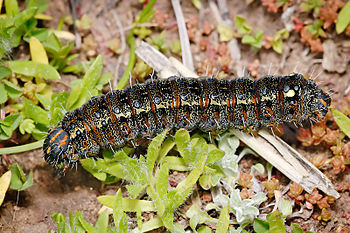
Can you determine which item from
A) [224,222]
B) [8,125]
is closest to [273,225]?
[224,222]

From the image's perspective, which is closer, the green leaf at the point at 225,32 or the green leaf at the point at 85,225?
the green leaf at the point at 85,225

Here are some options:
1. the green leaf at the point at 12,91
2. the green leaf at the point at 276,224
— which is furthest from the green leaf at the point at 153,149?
the green leaf at the point at 12,91

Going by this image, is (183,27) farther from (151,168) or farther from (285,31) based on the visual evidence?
(151,168)

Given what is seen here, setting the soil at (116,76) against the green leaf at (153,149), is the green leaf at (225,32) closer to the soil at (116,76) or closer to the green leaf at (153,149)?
the soil at (116,76)

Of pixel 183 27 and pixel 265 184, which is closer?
pixel 265 184

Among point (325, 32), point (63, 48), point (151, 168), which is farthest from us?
point (325, 32)

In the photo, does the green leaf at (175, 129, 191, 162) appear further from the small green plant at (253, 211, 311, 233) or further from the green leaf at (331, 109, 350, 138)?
the green leaf at (331, 109, 350, 138)

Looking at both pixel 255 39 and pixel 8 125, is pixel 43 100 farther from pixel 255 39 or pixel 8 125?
pixel 255 39

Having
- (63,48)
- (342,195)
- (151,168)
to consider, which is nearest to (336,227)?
(342,195)
